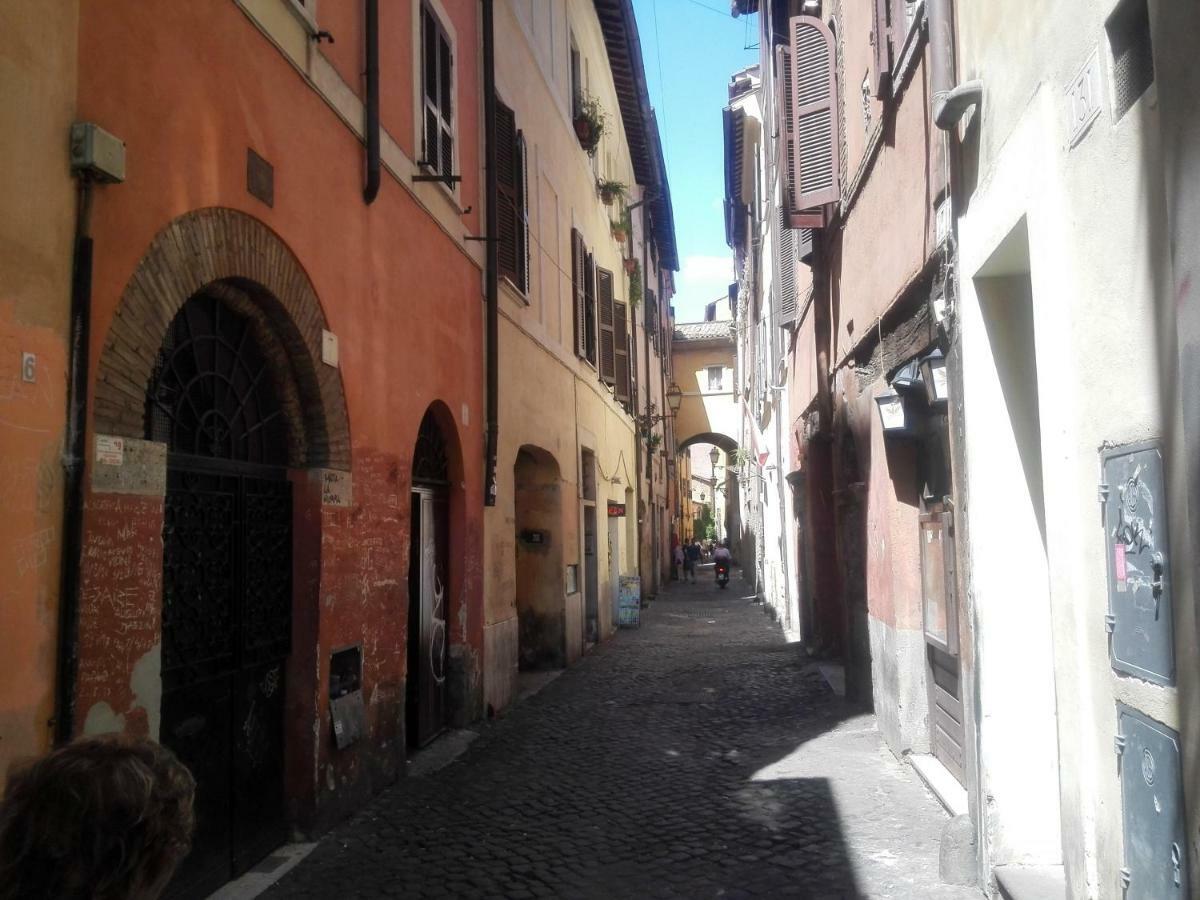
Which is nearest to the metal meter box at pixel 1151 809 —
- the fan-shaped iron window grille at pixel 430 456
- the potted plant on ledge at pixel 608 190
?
the fan-shaped iron window grille at pixel 430 456

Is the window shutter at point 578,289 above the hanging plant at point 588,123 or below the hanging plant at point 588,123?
below

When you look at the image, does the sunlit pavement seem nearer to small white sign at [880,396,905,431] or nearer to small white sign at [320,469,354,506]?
small white sign at [320,469,354,506]

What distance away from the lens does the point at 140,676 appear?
155 inches

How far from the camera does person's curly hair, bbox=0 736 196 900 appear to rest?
1.42 m

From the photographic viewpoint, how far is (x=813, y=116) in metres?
9.23

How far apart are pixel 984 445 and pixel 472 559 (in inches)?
202

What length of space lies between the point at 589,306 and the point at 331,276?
9349 millimetres

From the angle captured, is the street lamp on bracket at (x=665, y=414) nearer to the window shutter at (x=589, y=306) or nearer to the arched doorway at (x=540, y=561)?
the window shutter at (x=589, y=306)

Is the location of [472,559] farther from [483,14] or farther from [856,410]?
[483,14]

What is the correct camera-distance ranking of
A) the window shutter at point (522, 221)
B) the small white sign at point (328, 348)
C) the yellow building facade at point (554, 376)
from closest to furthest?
the small white sign at point (328, 348)
the yellow building facade at point (554, 376)
the window shutter at point (522, 221)

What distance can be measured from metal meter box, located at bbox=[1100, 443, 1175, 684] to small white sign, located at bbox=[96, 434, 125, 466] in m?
3.30

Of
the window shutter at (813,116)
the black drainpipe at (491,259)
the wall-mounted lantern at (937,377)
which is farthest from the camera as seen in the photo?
the black drainpipe at (491,259)

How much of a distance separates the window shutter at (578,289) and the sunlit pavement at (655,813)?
5678 mm

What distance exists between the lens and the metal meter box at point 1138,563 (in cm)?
268
